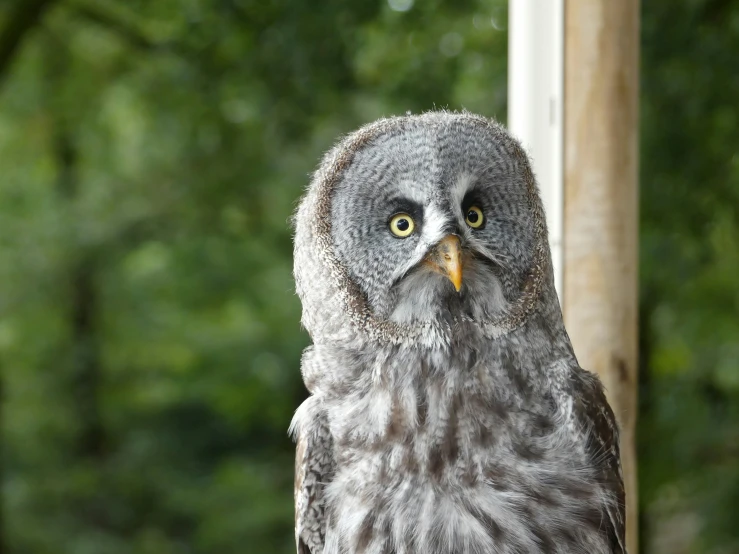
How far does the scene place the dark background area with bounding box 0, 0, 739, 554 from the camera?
3.41 metres

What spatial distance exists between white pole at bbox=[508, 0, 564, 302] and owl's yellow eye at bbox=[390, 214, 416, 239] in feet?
1.76

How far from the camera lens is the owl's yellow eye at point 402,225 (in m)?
1.28

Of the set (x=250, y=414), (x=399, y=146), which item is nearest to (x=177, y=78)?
(x=250, y=414)

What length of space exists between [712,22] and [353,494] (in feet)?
8.97

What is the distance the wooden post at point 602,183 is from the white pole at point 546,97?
0.6 inches

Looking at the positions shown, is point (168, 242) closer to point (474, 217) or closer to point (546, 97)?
point (546, 97)

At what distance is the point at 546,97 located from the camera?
1748 millimetres

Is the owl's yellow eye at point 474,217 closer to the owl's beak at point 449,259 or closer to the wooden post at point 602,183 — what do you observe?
the owl's beak at point 449,259

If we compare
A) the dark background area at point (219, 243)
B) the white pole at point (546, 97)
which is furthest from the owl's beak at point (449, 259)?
the dark background area at point (219, 243)

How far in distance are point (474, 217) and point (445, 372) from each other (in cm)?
23

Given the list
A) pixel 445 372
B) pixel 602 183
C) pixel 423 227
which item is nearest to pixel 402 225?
pixel 423 227

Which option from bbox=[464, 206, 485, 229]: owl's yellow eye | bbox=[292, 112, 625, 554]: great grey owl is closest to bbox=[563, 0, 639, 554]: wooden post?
bbox=[292, 112, 625, 554]: great grey owl

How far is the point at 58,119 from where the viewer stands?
14.9 feet

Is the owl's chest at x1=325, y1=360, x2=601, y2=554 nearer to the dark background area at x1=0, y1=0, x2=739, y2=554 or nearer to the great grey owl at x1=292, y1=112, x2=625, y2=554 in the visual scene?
the great grey owl at x1=292, y1=112, x2=625, y2=554
